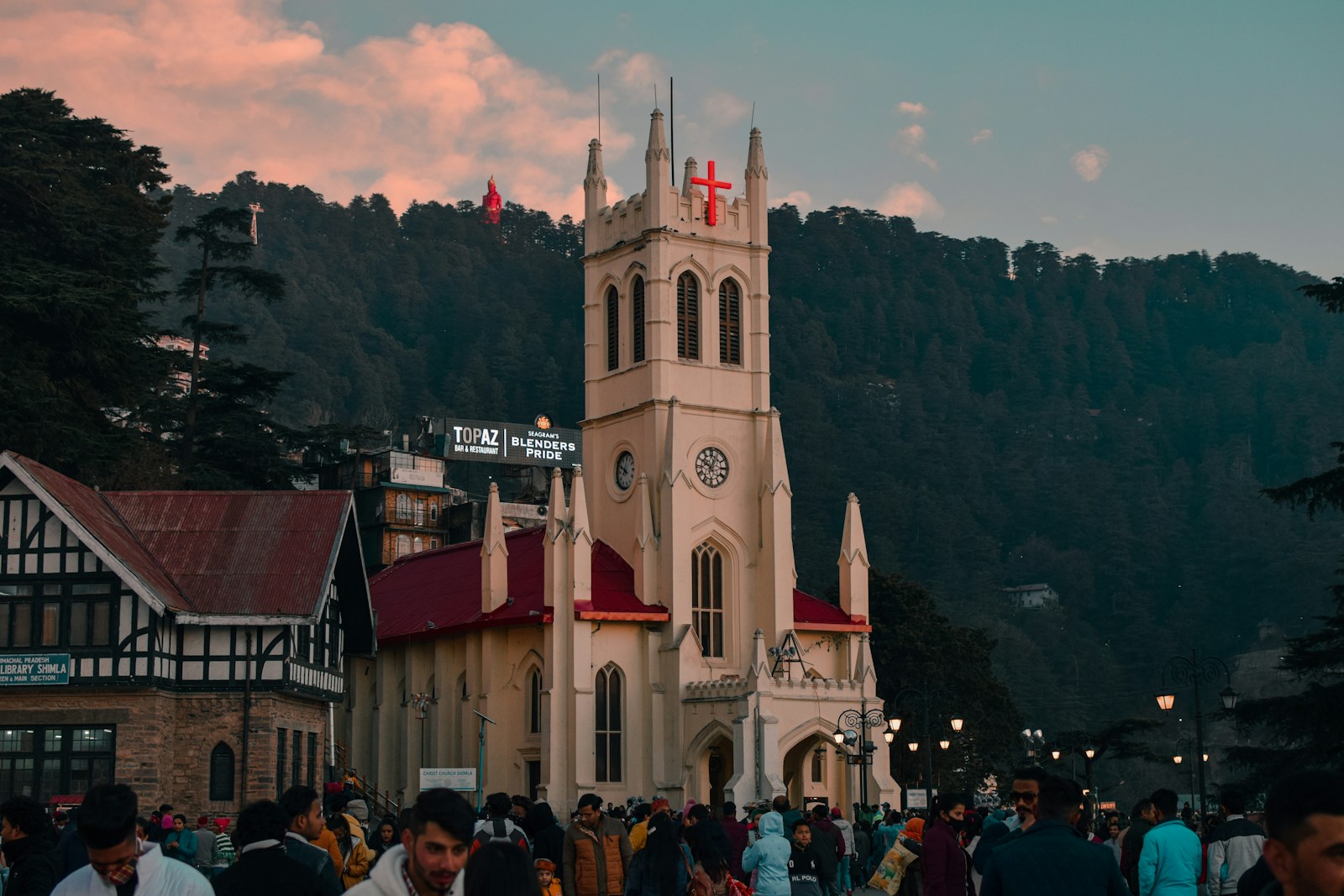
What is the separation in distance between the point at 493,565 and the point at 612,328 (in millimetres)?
9981

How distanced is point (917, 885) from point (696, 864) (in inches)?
395

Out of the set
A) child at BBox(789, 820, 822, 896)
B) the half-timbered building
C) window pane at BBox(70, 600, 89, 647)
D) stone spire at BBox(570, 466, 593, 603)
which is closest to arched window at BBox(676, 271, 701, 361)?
stone spire at BBox(570, 466, 593, 603)

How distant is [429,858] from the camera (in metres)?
7.51

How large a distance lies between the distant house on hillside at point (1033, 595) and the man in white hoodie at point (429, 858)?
152 m

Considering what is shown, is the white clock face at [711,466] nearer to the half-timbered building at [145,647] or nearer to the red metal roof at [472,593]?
the red metal roof at [472,593]

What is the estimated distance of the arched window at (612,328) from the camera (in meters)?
65.5

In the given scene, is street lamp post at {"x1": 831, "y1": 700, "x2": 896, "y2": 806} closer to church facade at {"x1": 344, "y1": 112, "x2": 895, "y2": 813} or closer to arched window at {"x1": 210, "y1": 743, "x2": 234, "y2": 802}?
church facade at {"x1": 344, "y1": 112, "x2": 895, "y2": 813}

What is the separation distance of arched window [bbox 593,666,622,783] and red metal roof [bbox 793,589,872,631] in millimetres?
6273

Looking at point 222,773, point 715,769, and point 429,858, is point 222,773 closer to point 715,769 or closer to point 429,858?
point 715,769

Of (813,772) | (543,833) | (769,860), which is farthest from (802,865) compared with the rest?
(813,772)

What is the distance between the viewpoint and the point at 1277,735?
1649 inches

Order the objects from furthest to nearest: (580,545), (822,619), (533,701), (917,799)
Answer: (822,619), (533,701), (580,545), (917,799)

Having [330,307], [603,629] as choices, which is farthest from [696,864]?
[330,307]

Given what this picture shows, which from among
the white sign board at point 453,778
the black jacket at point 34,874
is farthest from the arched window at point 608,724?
the black jacket at point 34,874
